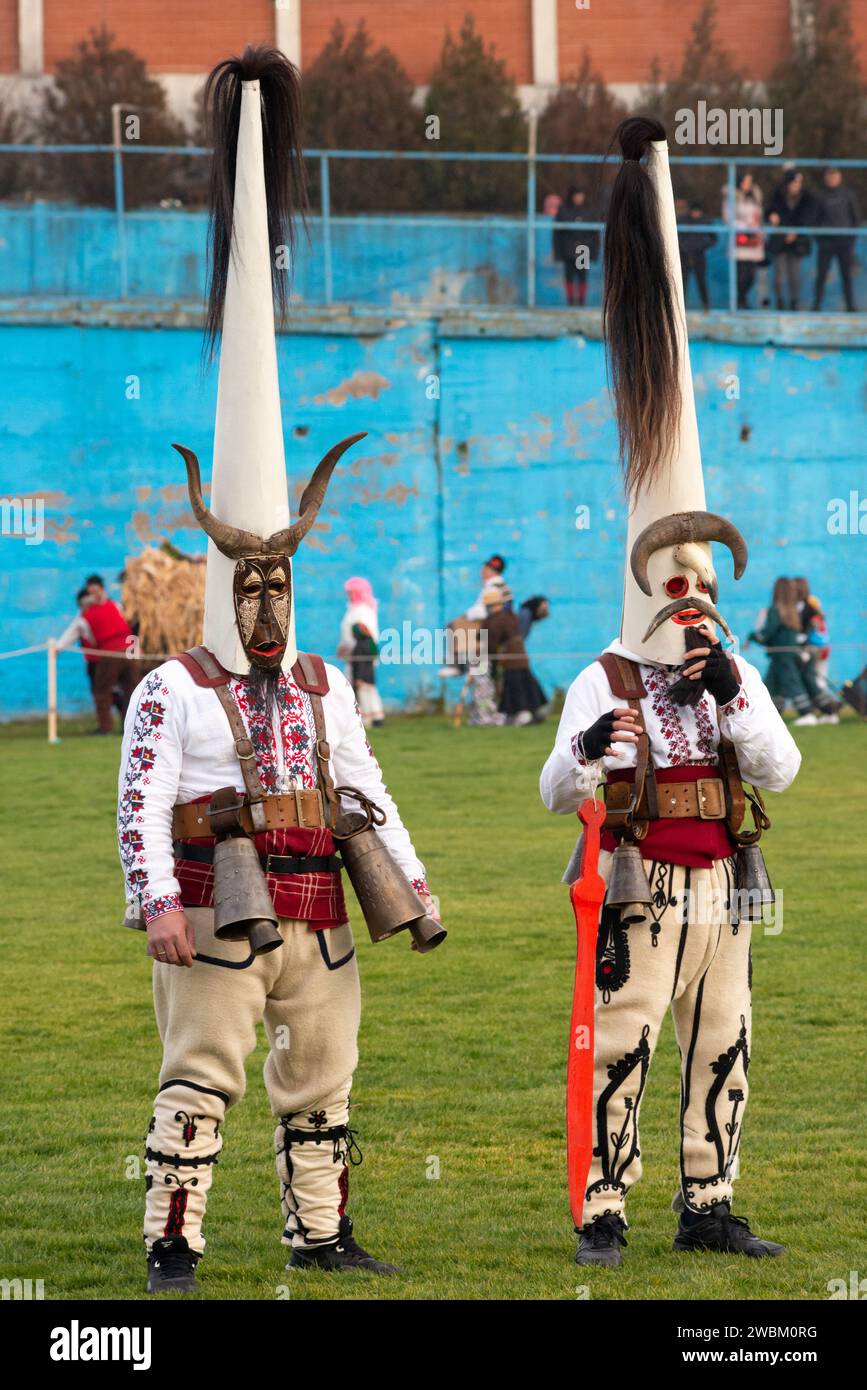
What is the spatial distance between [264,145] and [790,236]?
19621mm

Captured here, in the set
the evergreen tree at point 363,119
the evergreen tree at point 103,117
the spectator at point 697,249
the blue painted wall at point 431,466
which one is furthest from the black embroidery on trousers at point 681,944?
the evergreen tree at point 363,119

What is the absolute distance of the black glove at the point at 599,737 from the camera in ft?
16.5

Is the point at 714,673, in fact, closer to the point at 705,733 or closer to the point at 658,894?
the point at 705,733

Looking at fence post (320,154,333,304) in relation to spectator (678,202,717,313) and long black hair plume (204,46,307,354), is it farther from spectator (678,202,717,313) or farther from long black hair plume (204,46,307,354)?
long black hair plume (204,46,307,354)

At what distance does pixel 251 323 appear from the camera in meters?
5.13

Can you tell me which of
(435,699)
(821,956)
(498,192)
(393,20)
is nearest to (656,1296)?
(821,956)

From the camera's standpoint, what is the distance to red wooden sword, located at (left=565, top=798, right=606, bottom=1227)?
493cm

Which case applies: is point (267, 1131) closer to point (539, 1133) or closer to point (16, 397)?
point (539, 1133)

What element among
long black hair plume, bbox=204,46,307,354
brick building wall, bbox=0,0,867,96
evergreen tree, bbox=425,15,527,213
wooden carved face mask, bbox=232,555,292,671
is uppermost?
brick building wall, bbox=0,0,867,96

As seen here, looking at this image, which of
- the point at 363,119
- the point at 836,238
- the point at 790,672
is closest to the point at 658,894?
the point at 790,672

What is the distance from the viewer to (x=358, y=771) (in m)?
5.22

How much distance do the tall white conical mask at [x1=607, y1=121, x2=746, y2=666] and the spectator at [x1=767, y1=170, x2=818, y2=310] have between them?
62.0 feet

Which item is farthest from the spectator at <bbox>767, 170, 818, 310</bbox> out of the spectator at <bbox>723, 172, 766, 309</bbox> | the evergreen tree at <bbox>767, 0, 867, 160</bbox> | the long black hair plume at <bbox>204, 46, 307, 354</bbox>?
the long black hair plume at <bbox>204, 46, 307, 354</bbox>

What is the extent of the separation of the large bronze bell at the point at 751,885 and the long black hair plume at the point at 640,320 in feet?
3.52
